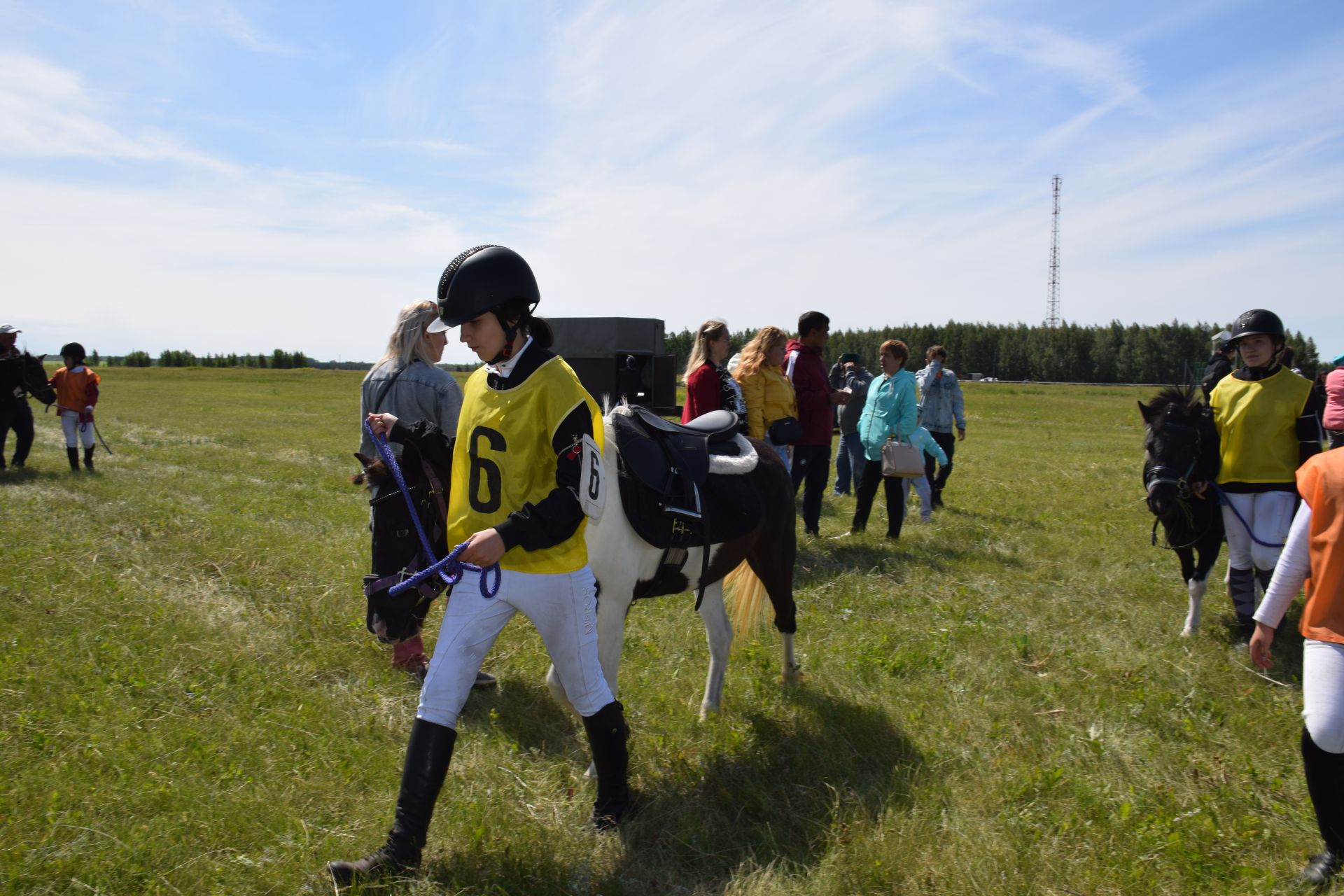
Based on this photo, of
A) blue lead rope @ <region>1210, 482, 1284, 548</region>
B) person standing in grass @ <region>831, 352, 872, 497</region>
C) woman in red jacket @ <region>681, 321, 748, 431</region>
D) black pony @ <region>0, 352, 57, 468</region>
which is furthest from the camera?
black pony @ <region>0, 352, 57, 468</region>

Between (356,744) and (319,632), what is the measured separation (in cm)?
179

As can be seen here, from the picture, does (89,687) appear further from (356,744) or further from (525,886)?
(525,886)

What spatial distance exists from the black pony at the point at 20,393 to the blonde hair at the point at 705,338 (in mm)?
10142

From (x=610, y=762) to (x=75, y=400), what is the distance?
42.7ft

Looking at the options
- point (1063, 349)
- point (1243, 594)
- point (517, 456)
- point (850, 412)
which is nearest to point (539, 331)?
point (517, 456)

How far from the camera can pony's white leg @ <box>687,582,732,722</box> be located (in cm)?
464

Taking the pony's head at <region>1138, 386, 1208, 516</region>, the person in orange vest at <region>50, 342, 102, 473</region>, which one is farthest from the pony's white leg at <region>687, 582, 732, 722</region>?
the person in orange vest at <region>50, 342, 102, 473</region>

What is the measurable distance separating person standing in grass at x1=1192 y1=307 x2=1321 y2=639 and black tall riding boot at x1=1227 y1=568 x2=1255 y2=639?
0.02 m

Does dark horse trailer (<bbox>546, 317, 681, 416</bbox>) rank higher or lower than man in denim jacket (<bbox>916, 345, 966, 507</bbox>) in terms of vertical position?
higher

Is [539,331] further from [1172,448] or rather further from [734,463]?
[1172,448]

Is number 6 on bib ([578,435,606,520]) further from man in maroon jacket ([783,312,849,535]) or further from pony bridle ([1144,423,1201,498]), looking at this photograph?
man in maroon jacket ([783,312,849,535])

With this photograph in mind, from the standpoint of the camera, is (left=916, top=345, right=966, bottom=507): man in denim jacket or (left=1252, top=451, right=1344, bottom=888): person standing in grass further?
(left=916, top=345, right=966, bottom=507): man in denim jacket

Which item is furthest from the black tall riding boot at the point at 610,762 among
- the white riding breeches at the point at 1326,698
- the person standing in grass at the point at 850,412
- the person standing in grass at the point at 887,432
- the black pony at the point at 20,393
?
the black pony at the point at 20,393

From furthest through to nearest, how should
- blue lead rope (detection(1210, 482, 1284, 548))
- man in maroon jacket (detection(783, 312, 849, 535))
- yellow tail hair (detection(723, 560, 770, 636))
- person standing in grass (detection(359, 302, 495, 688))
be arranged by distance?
man in maroon jacket (detection(783, 312, 849, 535)) → blue lead rope (detection(1210, 482, 1284, 548)) → yellow tail hair (detection(723, 560, 770, 636)) → person standing in grass (detection(359, 302, 495, 688))
